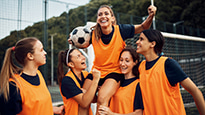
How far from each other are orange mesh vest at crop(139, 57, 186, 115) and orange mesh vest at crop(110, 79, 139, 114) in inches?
7.2

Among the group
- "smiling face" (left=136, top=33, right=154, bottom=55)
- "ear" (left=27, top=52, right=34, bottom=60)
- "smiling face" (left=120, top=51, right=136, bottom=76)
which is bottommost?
"smiling face" (left=120, top=51, right=136, bottom=76)

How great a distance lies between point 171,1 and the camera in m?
25.1

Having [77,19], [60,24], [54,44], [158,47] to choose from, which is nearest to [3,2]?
[60,24]

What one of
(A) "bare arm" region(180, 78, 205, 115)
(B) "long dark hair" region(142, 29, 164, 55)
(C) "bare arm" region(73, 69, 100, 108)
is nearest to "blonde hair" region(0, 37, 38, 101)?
(C) "bare arm" region(73, 69, 100, 108)

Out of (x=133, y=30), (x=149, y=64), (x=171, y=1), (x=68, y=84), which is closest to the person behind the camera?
(x=149, y=64)

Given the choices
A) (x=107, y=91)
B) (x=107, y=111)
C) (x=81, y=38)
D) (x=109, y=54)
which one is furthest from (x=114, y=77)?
(x=81, y=38)

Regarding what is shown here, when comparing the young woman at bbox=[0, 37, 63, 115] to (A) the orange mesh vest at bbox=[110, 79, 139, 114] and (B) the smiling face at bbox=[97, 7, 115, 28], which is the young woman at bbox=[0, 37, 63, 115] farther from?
(B) the smiling face at bbox=[97, 7, 115, 28]

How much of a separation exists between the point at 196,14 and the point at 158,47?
75.1ft

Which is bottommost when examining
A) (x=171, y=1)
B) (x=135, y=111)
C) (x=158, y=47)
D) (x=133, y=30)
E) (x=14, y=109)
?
(x=135, y=111)

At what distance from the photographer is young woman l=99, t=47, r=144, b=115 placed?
234 centimetres

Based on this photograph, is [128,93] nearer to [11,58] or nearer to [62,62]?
[62,62]

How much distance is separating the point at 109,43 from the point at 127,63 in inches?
16.6

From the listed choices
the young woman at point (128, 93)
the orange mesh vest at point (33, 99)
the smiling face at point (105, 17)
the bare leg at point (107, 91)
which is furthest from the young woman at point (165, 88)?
the orange mesh vest at point (33, 99)

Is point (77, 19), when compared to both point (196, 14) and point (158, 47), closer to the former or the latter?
point (196, 14)
